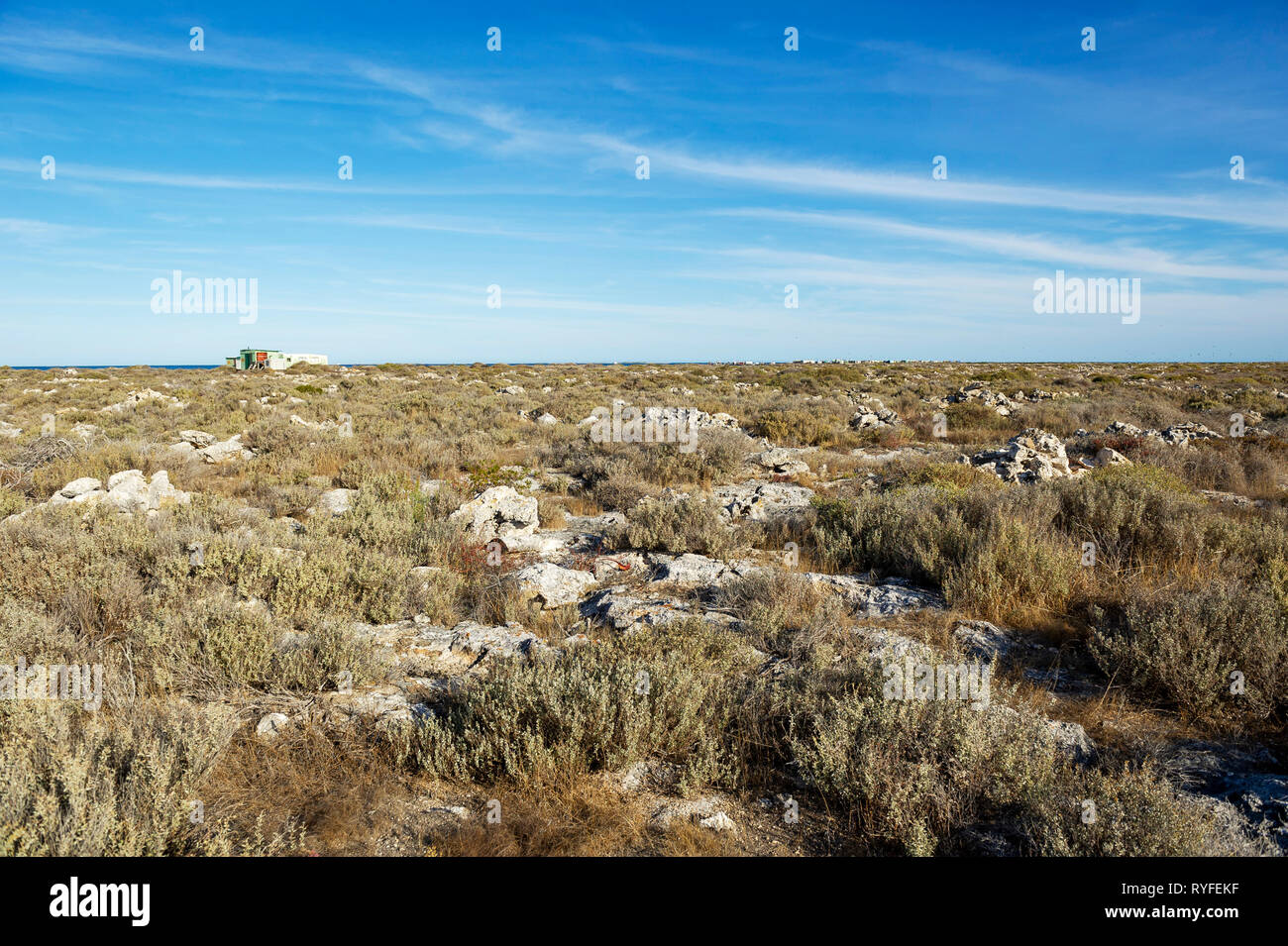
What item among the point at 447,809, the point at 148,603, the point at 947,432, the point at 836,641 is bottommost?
the point at 447,809

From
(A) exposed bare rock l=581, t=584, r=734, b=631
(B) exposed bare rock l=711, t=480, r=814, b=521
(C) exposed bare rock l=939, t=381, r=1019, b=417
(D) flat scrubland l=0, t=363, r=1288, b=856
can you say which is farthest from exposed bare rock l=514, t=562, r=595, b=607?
(C) exposed bare rock l=939, t=381, r=1019, b=417

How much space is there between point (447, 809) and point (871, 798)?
6.72ft

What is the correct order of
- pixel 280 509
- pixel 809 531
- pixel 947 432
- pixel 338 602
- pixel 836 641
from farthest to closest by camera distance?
pixel 947 432 < pixel 280 509 < pixel 809 531 < pixel 338 602 < pixel 836 641

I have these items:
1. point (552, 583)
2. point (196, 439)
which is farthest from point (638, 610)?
point (196, 439)

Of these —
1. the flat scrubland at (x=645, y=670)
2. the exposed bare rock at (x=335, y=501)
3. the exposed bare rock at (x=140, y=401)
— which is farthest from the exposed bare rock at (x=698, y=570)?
the exposed bare rock at (x=140, y=401)

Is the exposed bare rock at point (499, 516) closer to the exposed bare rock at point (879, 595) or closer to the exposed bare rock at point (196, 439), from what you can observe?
the exposed bare rock at point (879, 595)

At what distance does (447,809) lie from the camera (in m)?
2.96

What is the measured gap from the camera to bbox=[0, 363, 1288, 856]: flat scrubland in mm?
2748

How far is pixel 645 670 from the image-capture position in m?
3.68

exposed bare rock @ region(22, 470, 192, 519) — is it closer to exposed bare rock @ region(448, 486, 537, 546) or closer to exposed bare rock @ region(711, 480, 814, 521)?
exposed bare rock @ region(448, 486, 537, 546)

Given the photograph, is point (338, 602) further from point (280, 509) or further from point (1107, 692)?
point (1107, 692)

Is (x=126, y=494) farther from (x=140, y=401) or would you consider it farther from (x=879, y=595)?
(x=140, y=401)

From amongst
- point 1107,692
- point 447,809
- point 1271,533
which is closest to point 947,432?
point 1271,533

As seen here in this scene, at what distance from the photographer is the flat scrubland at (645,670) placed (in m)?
2.75
